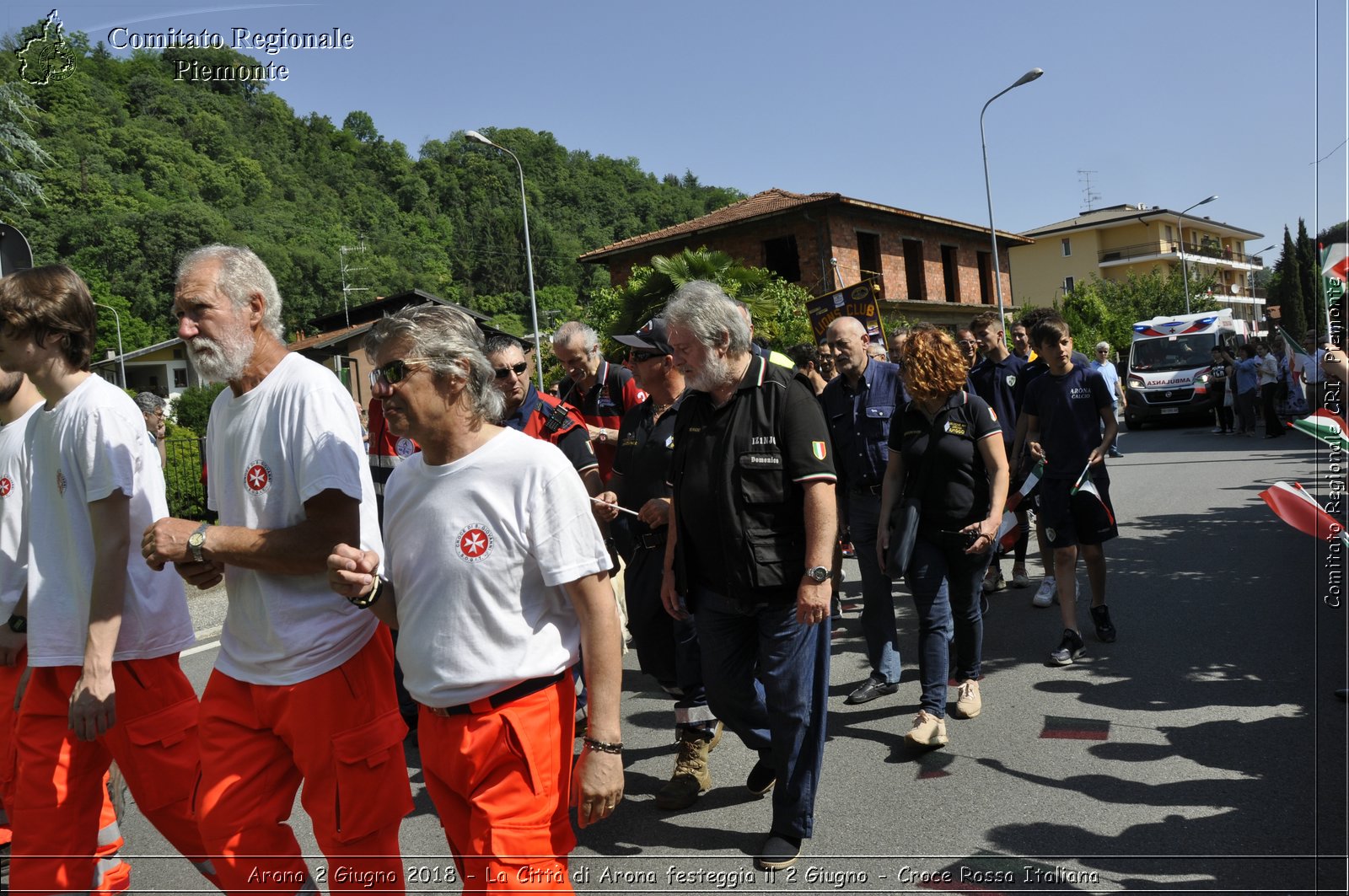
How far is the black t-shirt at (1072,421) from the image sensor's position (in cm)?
604

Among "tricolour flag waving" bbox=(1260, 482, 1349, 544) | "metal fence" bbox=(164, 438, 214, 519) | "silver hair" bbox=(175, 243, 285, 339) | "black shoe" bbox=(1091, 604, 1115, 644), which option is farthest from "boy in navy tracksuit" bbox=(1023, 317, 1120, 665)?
"metal fence" bbox=(164, 438, 214, 519)

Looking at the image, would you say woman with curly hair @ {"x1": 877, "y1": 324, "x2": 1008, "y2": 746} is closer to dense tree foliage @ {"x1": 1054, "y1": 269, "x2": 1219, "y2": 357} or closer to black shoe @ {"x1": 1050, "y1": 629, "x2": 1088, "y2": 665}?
black shoe @ {"x1": 1050, "y1": 629, "x2": 1088, "y2": 665}

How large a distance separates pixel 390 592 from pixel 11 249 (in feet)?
15.0

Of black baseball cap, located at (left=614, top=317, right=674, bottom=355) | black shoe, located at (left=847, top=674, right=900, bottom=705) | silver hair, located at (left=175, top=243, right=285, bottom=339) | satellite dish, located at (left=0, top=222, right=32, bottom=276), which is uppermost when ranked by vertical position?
satellite dish, located at (left=0, top=222, right=32, bottom=276)

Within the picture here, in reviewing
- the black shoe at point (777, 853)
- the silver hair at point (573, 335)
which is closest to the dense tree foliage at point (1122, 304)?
the silver hair at point (573, 335)

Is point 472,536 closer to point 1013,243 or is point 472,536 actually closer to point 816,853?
point 816,853

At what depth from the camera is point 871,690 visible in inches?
215

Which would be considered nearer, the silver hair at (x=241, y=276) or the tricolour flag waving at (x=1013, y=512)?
the silver hair at (x=241, y=276)

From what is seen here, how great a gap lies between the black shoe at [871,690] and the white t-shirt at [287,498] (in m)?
3.39

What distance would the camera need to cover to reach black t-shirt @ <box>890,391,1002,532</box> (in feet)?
15.8

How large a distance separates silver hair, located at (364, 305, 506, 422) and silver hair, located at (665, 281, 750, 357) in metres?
1.21

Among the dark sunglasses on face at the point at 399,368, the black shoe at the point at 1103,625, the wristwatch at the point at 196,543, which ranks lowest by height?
the black shoe at the point at 1103,625

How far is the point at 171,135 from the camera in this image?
48.8 meters

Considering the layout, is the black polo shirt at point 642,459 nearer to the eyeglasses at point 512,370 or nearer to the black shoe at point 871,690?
the eyeglasses at point 512,370
